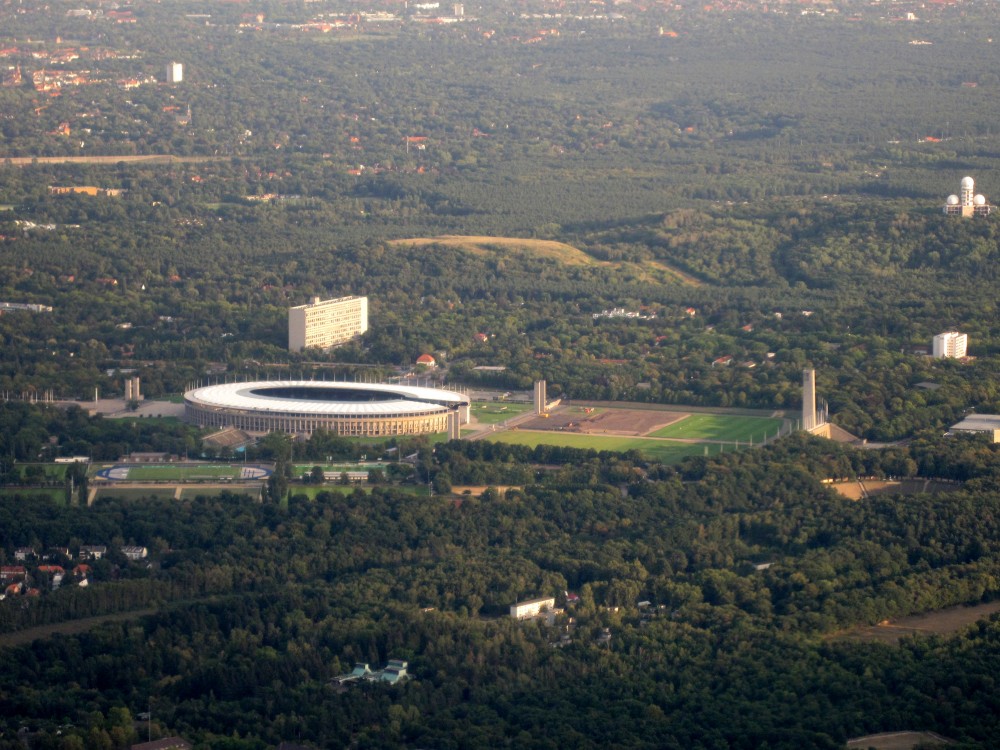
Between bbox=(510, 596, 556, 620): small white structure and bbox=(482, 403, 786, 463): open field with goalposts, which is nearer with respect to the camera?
bbox=(510, 596, 556, 620): small white structure

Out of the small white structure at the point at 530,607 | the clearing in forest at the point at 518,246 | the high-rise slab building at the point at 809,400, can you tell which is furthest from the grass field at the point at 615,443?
the clearing in forest at the point at 518,246

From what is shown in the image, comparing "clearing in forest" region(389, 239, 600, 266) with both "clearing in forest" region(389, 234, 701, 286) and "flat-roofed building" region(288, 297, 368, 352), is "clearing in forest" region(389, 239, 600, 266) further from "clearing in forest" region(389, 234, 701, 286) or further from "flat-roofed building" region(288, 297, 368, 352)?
"flat-roofed building" region(288, 297, 368, 352)

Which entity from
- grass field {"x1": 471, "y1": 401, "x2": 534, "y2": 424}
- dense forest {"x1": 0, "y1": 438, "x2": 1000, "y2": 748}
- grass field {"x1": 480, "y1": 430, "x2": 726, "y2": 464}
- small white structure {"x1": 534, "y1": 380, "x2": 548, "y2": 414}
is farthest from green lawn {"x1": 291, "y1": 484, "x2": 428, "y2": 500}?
small white structure {"x1": 534, "y1": 380, "x2": 548, "y2": 414}

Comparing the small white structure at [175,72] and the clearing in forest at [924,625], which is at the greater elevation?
the small white structure at [175,72]

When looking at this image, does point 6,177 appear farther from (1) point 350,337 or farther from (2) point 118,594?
(2) point 118,594

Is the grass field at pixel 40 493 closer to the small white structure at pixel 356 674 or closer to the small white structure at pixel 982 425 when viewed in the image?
the small white structure at pixel 356 674

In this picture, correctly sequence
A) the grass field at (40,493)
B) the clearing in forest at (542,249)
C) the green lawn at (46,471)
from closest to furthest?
1. the grass field at (40,493)
2. the green lawn at (46,471)
3. the clearing in forest at (542,249)

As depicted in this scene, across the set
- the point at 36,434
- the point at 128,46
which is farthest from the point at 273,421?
the point at 128,46
